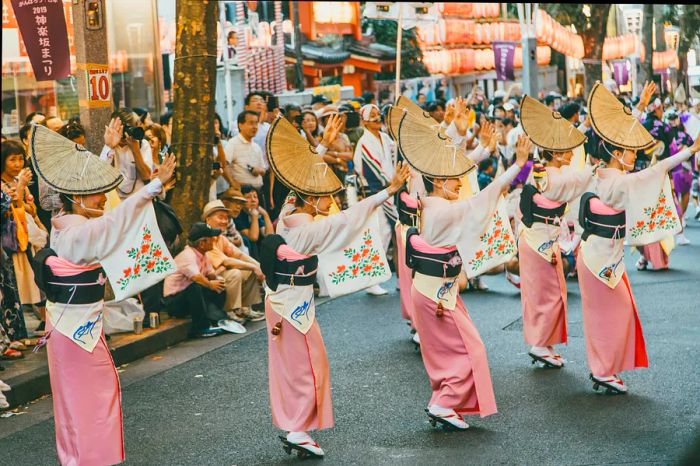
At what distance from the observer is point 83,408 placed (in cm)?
603

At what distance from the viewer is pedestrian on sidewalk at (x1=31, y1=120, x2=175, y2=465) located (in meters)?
6.04

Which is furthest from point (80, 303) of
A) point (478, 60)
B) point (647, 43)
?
point (647, 43)

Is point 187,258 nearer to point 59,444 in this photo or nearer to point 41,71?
point 41,71

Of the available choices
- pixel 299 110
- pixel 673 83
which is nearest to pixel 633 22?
pixel 673 83

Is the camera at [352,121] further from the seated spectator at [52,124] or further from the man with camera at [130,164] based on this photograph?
the seated spectator at [52,124]

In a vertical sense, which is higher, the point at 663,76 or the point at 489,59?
the point at 489,59

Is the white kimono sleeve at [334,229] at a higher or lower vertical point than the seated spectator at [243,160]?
higher

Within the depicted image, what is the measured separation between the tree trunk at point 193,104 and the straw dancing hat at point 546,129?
3.90m

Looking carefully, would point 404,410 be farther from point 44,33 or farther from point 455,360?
point 44,33

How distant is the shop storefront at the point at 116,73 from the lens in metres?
13.8

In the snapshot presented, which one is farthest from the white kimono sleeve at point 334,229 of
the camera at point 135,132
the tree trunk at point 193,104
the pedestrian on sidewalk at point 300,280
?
the tree trunk at point 193,104

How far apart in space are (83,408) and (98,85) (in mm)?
4510

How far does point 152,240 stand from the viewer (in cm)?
653

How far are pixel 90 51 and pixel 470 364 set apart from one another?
4.82m
